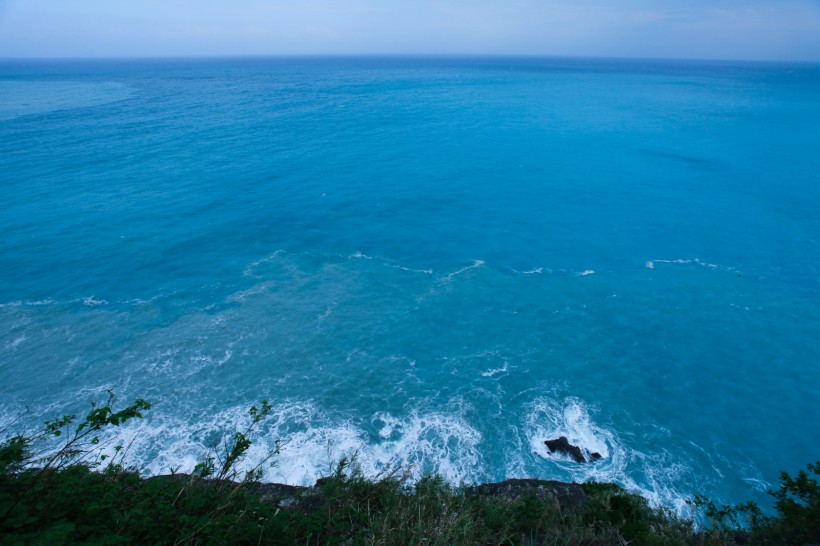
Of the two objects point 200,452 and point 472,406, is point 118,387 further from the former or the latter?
point 472,406

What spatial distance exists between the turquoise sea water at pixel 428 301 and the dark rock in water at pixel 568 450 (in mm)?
835

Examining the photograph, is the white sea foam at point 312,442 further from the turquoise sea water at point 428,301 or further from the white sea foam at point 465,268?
the white sea foam at point 465,268

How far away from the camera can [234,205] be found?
220 ft

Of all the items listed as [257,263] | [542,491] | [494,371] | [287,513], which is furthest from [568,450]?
[257,263]

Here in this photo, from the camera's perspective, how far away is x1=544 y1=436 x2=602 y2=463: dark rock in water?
31.1 meters

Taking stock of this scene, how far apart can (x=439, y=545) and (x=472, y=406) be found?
70.8 ft

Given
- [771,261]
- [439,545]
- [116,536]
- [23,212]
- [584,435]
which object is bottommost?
[584,435]

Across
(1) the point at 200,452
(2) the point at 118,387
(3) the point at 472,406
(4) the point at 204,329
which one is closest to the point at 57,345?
(2) the point at 118,387

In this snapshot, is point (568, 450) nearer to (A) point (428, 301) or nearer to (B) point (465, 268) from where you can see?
(A) point (428, 301)

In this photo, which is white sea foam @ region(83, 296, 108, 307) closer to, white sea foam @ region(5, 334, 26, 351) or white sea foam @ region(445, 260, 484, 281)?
white sea foam @ region(5, 334, 26, 351)

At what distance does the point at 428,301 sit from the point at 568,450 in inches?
824

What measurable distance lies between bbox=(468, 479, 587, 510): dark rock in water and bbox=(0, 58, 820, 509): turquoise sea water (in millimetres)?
4873

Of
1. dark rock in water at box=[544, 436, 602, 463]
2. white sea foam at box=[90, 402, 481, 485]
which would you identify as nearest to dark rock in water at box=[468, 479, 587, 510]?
white sea foam at box=[90, 402, 481, 485]

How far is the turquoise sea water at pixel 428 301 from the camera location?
32.6 metres
